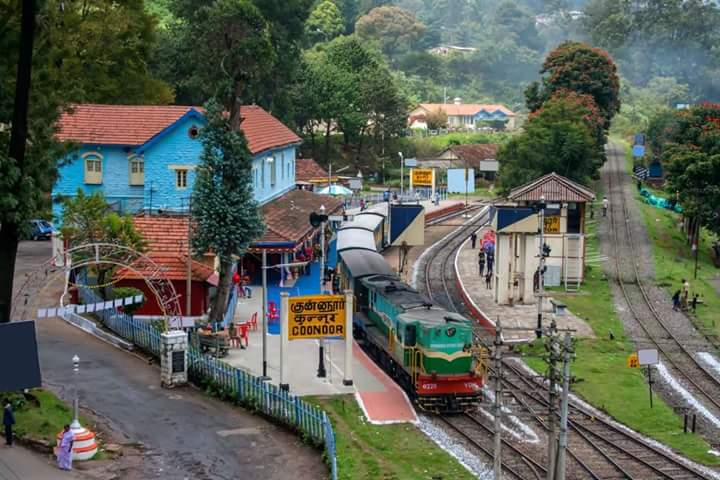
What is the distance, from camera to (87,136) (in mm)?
47594

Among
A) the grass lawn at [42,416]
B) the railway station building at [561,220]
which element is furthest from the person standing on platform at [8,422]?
the railway station building at [561,220]

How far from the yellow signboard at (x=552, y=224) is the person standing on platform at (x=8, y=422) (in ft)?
99.8

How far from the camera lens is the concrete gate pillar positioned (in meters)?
30.8

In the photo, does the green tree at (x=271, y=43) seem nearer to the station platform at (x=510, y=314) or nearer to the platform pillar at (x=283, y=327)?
the station platform at (x=510, y=314)

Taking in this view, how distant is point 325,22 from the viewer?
157500 millimetres

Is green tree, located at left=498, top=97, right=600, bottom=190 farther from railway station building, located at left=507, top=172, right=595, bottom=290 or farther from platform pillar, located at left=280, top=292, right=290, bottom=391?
platform pillar, located at left=280, top=292, right=290, bottom=391

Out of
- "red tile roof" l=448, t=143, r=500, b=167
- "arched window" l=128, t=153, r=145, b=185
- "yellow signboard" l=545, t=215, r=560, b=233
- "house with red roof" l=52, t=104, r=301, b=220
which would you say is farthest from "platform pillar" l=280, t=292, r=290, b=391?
"red tile roof" l=448, t=143, r=500, b=167

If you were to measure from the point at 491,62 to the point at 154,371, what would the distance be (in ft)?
548

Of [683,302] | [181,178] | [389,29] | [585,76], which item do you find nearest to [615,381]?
[683,302]

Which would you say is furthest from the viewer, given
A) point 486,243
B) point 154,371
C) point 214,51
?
point 486,243

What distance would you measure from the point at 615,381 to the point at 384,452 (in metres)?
11.7

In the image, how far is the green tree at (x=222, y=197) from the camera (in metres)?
37.2

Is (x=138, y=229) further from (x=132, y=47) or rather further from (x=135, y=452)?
(x=132, y=47)

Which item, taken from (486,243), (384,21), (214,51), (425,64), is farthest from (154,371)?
(384,21)
